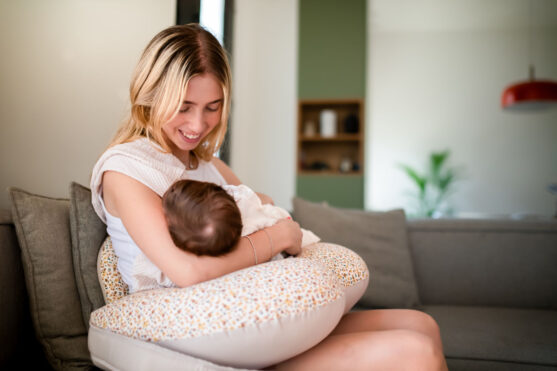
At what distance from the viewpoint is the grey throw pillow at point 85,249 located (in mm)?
1095

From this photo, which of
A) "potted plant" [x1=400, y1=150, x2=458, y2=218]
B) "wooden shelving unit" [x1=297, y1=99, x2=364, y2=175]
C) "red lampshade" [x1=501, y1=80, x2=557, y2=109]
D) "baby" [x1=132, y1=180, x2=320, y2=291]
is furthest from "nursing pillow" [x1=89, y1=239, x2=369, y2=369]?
"potted plant" [x1=400, y1=150, x2=458, y2=218]

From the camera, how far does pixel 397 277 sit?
177 centimetres

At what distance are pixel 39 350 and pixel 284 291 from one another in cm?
83

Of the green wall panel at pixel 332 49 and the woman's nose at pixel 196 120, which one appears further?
the green wall panel at pixel 332 49

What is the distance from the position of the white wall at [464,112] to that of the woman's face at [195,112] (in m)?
5.37

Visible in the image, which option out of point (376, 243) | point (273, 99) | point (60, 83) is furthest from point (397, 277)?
point (273, 99)

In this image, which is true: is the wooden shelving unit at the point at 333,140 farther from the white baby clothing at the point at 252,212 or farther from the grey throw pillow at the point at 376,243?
the white baby clothing at the point at 252,212

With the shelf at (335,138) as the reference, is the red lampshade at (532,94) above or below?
above

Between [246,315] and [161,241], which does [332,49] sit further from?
[246,315]

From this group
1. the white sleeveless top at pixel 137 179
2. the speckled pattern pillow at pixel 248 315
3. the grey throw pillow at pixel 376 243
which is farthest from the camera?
the grey throw pillow at pixel 376 243

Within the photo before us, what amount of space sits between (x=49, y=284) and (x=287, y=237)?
2.06 ft

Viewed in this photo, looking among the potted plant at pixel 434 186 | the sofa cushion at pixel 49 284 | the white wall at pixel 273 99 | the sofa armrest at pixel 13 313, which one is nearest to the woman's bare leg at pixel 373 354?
the sofa cushion at pixel 49 284

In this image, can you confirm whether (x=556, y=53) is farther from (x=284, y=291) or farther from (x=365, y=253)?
(x=284, y=291)

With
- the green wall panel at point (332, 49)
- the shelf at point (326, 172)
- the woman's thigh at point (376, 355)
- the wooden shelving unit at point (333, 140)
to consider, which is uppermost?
the green wall panel at point (332, 49)
